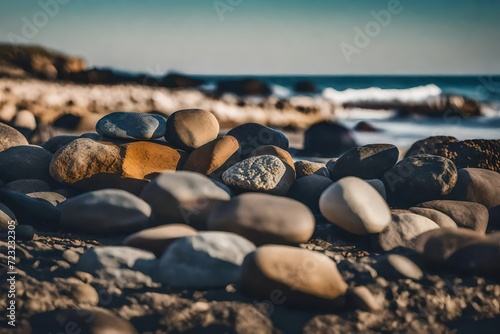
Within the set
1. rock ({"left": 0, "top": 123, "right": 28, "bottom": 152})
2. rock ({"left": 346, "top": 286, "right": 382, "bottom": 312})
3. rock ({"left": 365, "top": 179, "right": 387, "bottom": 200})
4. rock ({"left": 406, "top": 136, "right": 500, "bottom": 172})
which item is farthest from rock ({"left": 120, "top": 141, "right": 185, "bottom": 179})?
rock ({"left": 406, "top": 136, "right": 500, "bottom": 172})

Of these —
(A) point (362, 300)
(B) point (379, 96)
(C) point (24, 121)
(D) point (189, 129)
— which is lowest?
(B) point (379, 96)

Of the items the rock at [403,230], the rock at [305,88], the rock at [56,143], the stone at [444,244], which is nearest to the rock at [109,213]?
the rock at [403,230]

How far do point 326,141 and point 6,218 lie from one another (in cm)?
402

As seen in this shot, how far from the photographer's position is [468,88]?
2502 centimetres

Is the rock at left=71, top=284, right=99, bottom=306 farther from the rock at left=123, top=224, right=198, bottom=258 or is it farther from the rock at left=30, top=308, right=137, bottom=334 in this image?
the rock at left=123, top=224, right=198, bottom=258

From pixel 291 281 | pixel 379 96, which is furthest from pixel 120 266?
pixel 379 96

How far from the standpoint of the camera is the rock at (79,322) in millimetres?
1615

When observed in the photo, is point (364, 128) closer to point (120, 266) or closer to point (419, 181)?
point (419, 181)

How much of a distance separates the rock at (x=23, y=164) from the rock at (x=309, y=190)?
1598mm

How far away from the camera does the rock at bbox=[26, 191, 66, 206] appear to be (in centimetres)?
290

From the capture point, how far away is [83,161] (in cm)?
301

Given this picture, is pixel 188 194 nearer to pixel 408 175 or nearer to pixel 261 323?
pixel 261 323

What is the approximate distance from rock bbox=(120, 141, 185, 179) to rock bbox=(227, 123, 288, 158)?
471mm

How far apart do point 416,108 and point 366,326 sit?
53.3 feet
